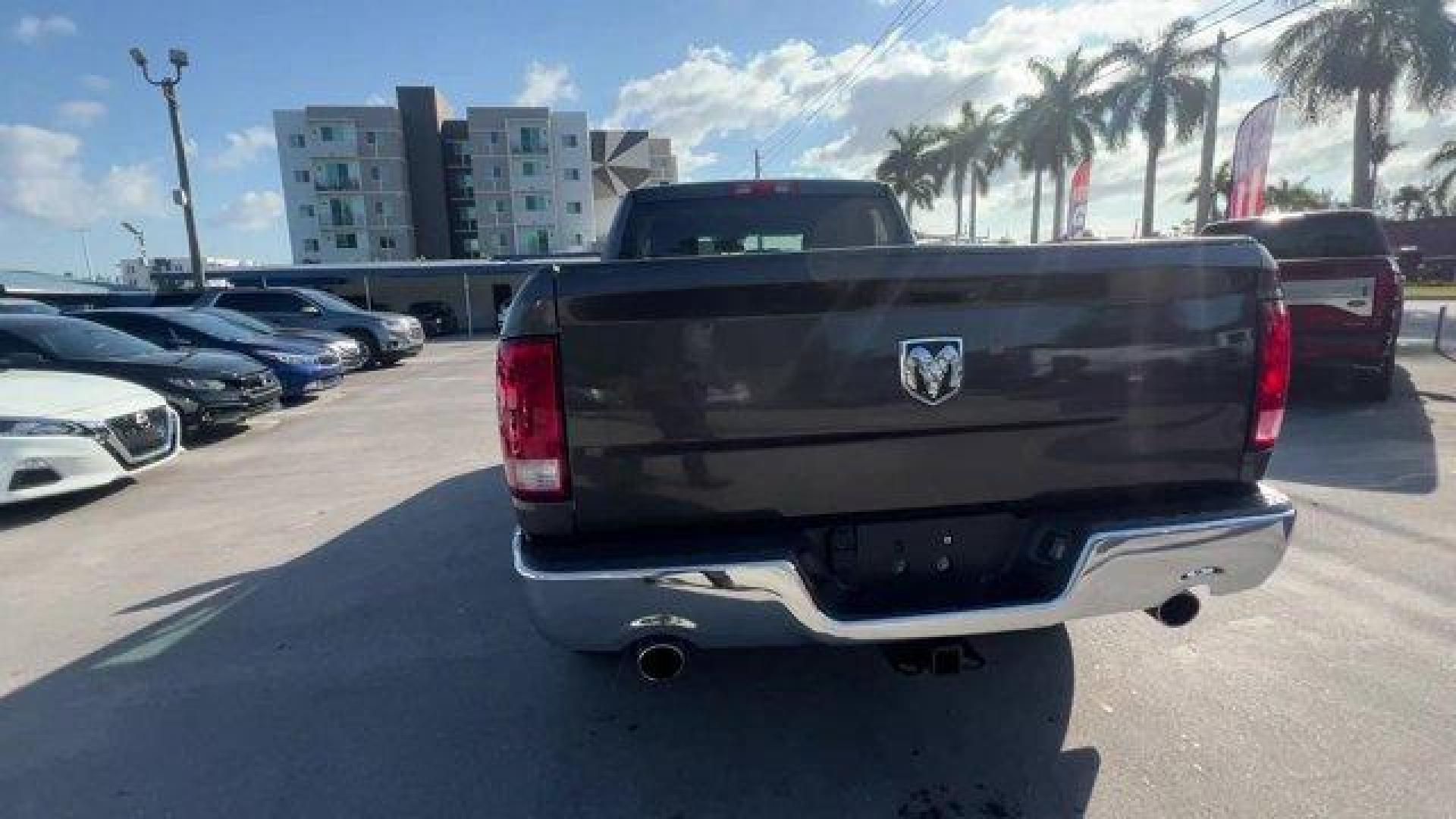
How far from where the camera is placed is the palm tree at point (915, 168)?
52.5 metres

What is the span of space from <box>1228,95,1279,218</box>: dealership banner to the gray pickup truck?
694 inches

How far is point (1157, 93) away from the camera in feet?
112

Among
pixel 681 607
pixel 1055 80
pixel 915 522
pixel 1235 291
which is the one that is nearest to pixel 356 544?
pixel 681 607

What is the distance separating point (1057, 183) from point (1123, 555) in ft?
149

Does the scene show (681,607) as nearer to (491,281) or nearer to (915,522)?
(915,522)

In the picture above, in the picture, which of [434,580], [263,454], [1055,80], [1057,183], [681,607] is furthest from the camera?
[1057,183]

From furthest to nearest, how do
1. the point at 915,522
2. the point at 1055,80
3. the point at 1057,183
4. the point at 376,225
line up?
the point at 376,225
the point at 1057,183
the point at 1055,80
the point at 915,522

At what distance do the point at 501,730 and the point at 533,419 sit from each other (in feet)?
4.53

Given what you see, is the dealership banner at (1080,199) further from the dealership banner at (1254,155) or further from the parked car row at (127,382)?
the parked car row at (127,382)

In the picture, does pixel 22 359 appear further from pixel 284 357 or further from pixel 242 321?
pixel 242 321

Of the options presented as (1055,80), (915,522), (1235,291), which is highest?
(1055,80)

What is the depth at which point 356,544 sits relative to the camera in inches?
198

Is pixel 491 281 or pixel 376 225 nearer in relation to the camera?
pixel 491 281

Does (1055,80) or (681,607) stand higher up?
(1055,80)
